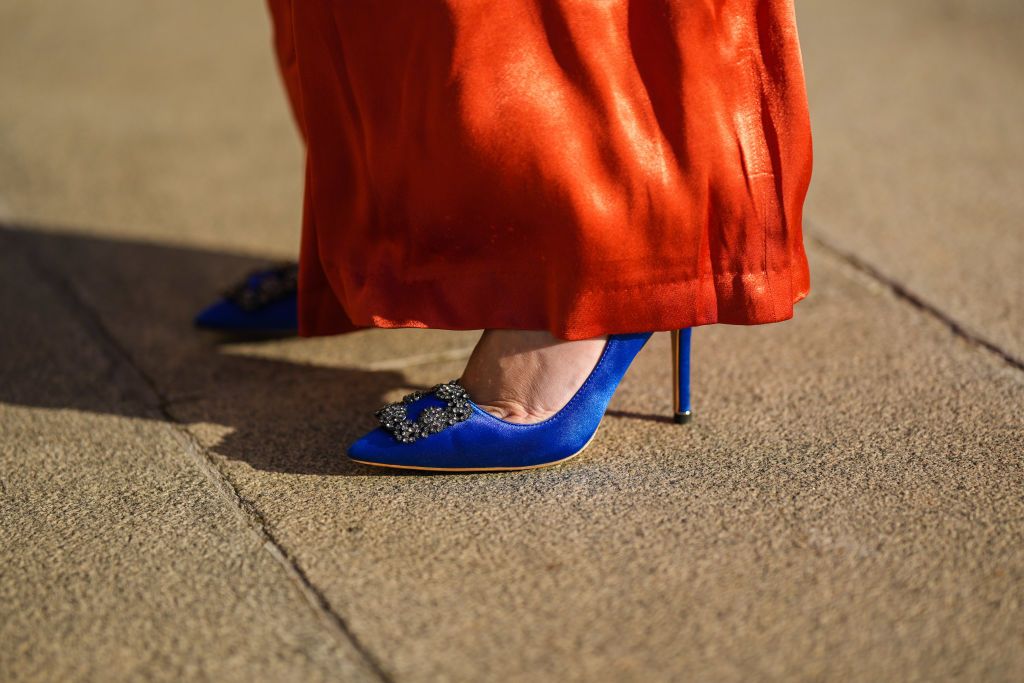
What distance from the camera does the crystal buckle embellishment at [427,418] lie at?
1.63m

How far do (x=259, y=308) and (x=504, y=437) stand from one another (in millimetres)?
755

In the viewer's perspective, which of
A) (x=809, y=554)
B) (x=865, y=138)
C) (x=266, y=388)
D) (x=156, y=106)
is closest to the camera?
(x=809, y=554)

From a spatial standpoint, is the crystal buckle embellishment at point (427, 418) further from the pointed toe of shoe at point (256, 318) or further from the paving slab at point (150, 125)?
the paving slab at point (150, 125)

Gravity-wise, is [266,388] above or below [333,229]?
below

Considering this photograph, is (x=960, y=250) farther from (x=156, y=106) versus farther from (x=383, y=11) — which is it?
(x=156, y=106)

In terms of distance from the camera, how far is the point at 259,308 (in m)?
2.17

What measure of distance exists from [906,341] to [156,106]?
8.22 feet

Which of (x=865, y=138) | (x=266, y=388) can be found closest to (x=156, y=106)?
(x=266, y=388)

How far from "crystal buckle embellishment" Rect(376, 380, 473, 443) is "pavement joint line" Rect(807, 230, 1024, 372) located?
1021mm

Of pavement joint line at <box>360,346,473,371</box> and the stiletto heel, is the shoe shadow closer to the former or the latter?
pavement joint line at <box>360,346,473,371</box>

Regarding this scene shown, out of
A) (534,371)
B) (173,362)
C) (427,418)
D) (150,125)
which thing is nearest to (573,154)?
(534,371)

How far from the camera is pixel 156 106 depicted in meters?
3.52

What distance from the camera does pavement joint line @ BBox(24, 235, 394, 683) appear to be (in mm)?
1354

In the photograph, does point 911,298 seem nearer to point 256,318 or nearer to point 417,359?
point 417,359
